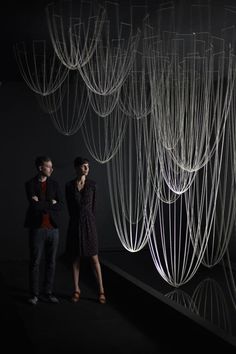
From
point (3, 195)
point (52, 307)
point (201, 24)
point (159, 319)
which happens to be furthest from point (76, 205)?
point (3, 195)

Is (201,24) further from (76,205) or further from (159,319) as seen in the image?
(159,319)

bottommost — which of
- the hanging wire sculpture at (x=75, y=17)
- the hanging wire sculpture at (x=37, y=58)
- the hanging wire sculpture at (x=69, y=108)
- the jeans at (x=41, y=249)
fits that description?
the jeans at (x=41, y=249)

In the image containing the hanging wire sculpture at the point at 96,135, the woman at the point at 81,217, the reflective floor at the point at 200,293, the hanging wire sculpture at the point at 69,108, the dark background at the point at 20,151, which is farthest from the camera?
the hanging wire sculpture at the point at 96,135

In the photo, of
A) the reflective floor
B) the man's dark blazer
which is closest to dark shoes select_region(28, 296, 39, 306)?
the man's dark blazer

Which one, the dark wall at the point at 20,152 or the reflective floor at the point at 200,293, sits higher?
the dark wall at the point at 20,152

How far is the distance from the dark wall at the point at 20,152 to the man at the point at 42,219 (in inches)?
113

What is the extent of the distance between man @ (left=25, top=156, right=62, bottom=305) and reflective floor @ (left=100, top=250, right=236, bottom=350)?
868mm

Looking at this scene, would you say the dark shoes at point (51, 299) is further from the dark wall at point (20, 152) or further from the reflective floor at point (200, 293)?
the dark wall at point (20, 152)

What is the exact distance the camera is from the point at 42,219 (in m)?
4.96

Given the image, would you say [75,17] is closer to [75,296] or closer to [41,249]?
[41,249]

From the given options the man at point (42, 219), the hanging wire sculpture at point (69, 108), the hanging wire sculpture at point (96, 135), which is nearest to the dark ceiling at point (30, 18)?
the man at point (42, 219)

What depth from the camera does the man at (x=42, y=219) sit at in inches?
196

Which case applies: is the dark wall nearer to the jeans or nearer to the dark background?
the dark background

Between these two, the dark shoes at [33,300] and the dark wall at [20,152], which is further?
the dark wall at [20,152]
